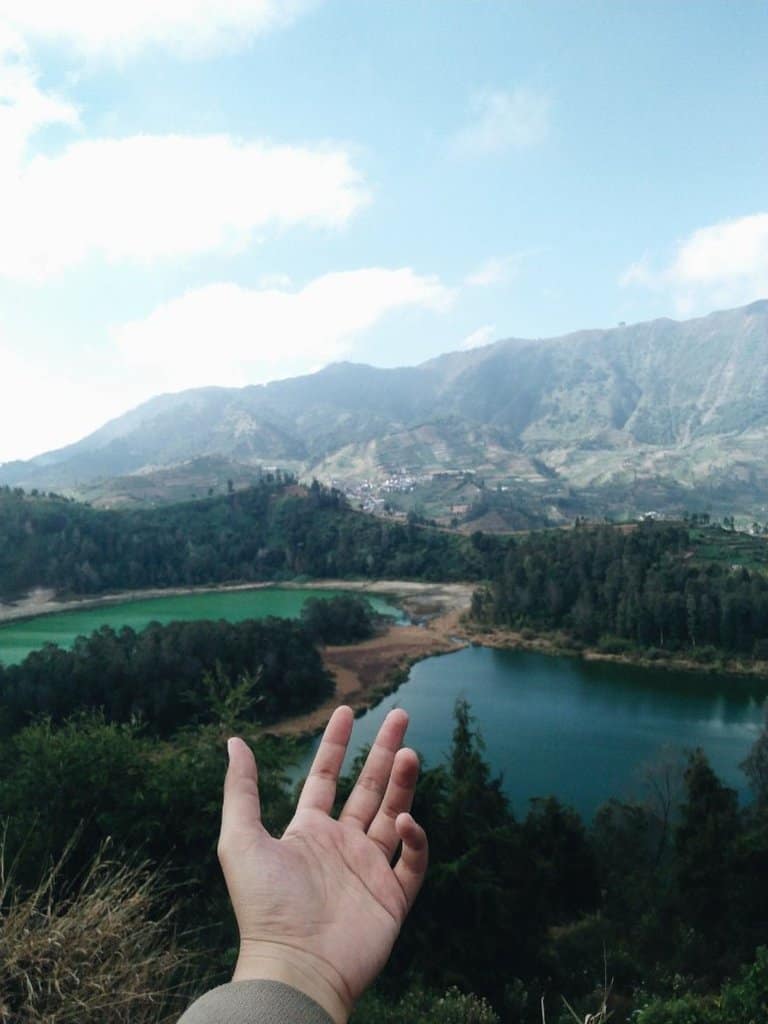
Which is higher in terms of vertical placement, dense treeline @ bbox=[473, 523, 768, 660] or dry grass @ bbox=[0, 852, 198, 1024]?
dry grass @ bbox=[0, 852, 198, 1024]

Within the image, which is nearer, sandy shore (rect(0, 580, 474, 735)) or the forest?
the forest

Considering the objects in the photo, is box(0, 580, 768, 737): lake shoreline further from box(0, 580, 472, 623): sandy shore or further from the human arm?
the human arm

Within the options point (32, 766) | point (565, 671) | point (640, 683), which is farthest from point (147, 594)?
point (32, 766)

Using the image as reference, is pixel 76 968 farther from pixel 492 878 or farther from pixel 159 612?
pixel 159 612

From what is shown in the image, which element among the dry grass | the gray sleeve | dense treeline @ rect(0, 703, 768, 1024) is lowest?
dense treeline @ rect(0, 703, 768, 1024)

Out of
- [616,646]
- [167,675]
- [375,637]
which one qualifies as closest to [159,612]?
[375,637]

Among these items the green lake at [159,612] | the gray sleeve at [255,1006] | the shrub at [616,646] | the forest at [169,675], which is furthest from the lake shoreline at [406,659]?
the gray sleeve at [255,1006]

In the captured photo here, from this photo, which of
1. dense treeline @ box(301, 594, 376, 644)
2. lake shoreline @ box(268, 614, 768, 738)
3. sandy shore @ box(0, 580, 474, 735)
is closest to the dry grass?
lake shoreline @ box(268, 614, 768, 738)
